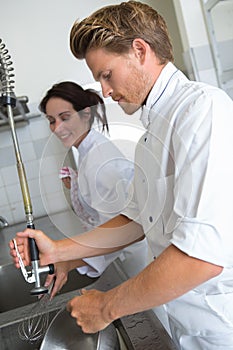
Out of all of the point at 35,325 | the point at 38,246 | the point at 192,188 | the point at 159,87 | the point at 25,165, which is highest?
the point at 159,87

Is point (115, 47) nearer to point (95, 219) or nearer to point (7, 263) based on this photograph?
point (95, 219)

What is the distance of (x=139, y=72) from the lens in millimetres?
625

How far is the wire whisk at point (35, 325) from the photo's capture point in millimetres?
709

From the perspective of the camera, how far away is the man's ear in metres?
0.61

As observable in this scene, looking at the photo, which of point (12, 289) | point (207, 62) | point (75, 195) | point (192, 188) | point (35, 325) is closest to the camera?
point (192, 188)

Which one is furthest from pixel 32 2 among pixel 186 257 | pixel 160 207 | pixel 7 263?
pixel 186 257

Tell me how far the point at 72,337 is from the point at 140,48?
0.51 metres

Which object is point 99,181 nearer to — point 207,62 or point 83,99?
point 83,99

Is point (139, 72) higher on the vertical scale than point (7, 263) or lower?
higher

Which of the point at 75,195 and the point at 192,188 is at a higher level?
the point at 192,188

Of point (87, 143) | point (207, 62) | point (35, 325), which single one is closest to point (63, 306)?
point (35, 325)

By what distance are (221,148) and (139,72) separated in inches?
8.5

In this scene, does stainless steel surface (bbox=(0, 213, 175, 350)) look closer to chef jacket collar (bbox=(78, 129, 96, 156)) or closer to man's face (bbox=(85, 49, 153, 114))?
chef jacket collar (bbox=(78, 129, 96, 156))

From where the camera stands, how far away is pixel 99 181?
80cm
